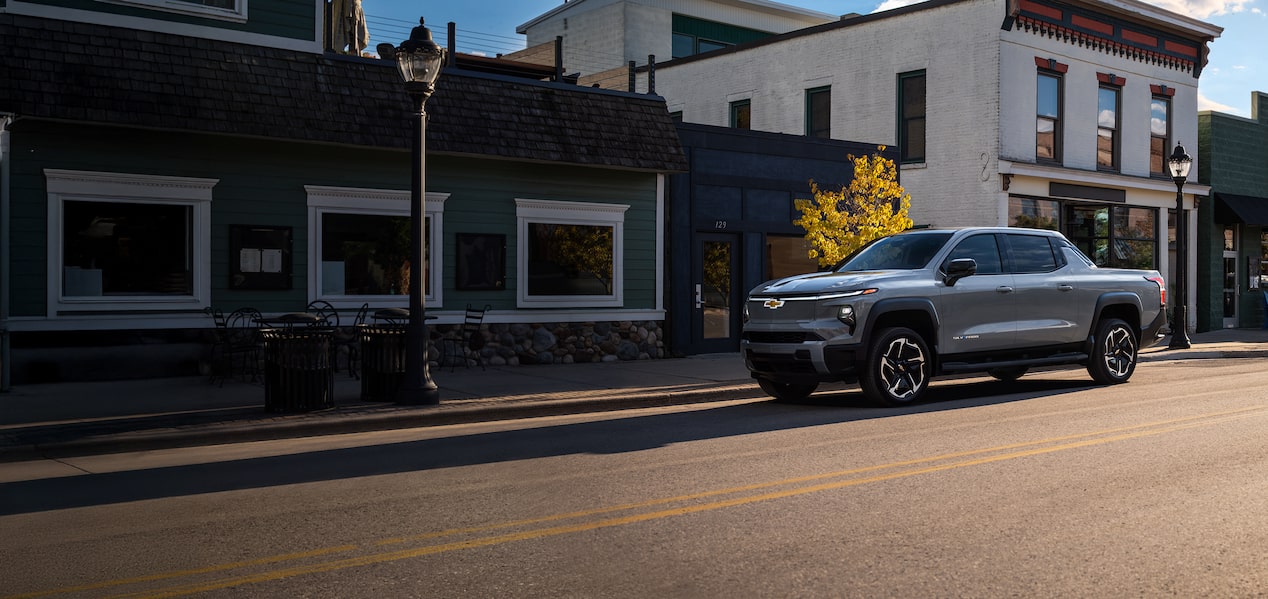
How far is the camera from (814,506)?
6555mm

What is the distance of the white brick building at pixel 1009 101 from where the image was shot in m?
24.0

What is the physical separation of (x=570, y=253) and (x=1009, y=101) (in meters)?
11.9

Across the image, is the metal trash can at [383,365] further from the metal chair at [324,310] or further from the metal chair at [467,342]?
the metal chair at [467,342]

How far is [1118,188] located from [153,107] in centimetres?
2280

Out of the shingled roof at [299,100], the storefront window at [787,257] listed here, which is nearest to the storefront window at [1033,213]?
the storefront window at [787,257]

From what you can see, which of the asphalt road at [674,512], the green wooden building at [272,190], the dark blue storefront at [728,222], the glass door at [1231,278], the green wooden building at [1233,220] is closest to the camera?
the asphalt road at [674,512]

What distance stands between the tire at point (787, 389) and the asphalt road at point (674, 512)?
2.39 meters

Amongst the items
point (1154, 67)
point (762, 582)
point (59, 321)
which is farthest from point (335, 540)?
point (1154, 67)

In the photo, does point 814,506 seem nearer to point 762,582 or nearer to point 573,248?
point 762,582

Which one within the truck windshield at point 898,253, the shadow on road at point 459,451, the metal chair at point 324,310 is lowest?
the shadow on road at point 459,451

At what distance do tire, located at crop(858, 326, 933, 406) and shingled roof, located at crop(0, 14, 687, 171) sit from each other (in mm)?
6506

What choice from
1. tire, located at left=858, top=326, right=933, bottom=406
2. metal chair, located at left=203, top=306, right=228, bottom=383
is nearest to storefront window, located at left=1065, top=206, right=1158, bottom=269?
tire, located at left=858, top=326, right=933, bottom=406

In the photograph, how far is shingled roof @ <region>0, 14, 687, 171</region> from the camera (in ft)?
42.4

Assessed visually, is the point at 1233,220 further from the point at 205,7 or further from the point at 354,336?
the point at 205,7
